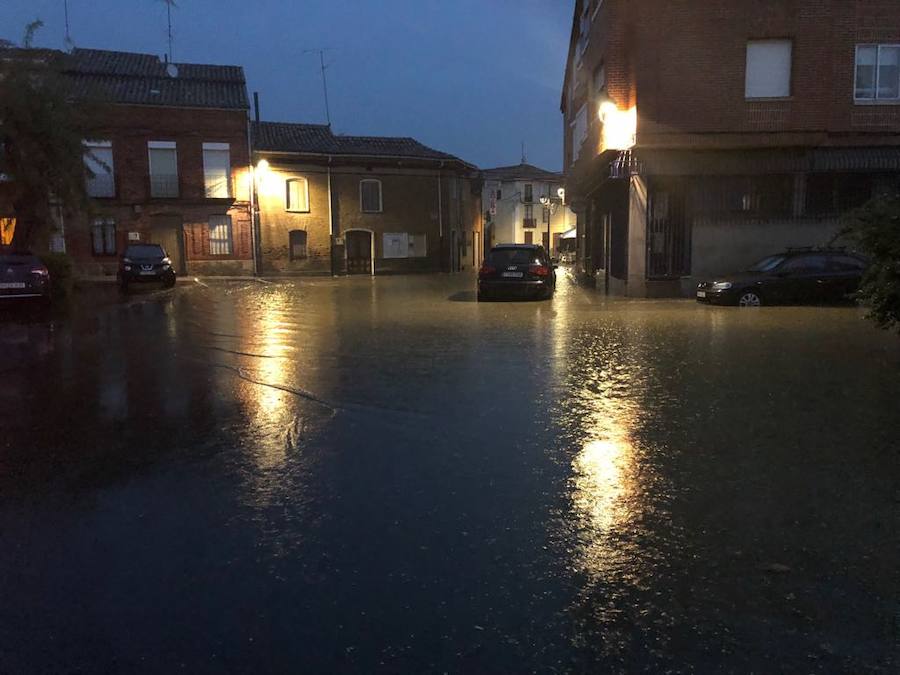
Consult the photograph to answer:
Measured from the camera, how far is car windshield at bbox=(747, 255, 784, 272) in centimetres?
1788

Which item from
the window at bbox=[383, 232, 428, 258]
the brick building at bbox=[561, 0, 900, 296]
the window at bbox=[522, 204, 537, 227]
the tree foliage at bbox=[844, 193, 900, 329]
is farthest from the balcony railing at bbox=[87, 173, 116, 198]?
the window at bbox=[522, 204, 537, 227]

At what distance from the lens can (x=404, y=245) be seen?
138 feet

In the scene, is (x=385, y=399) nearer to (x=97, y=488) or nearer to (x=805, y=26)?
(x=97, y=488)

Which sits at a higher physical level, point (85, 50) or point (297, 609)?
point (85, 50)

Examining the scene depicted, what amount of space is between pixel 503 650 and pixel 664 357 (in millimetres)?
7912

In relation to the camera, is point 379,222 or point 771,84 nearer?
point 771,84

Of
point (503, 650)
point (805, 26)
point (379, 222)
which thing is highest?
point (805, 26)

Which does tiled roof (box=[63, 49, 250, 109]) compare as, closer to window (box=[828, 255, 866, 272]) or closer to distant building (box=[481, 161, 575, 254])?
window (box=[828, 255, 866, 272])

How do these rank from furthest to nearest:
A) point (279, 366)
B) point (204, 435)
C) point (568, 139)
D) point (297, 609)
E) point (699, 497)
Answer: point (568, 139), point (279, 366), point (204, 435), point (699, 497), point (297, 609)

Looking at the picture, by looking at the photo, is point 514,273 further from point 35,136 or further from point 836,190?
point 35,136

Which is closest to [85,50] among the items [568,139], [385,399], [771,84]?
[568,139]

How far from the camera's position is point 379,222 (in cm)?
4134

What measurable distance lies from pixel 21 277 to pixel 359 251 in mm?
24336

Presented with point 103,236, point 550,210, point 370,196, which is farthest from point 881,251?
point 550,210
